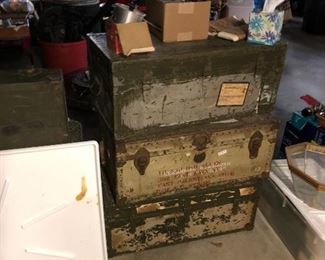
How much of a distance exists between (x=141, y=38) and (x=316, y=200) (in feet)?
3.27

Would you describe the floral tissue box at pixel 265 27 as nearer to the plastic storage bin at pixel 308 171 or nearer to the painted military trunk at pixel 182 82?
the painted military trunk at pixel 182 82

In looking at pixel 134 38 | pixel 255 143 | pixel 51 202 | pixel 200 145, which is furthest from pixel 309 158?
pixel 51 202

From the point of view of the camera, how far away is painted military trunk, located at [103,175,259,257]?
1.61 metres

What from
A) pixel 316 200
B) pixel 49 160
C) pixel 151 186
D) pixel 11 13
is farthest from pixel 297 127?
pixel 11 13

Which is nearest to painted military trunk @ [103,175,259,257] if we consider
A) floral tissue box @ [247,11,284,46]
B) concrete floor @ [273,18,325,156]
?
floral tissue box @ [247,11,284,46]

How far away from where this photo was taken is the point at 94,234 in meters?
1.46

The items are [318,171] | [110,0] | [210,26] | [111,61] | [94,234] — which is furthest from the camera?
[110,0]

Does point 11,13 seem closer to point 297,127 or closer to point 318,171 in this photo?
point 297,127

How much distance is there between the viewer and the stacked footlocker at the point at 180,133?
53.6 inches

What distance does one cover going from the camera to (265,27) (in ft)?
4.71

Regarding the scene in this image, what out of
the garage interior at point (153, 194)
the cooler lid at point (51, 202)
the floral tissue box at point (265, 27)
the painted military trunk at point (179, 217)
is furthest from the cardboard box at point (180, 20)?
the painted military trunk at point (179, 217)

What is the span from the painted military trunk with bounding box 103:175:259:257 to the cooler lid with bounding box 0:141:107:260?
169 millimetres

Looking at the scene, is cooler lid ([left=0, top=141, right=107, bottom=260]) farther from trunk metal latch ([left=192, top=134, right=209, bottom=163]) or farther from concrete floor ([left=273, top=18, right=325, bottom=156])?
concrete floor ([left=273, top=18, right=325, bottom=156])

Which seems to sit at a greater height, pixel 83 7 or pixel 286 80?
pixel 83 7
